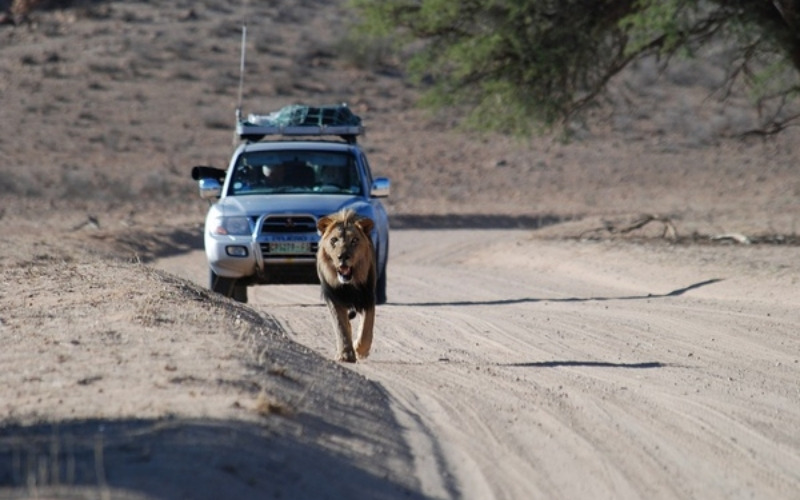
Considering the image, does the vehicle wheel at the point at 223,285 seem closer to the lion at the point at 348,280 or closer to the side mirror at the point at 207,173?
the side mirror at the point at 207,173

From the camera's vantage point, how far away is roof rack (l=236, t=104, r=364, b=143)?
16359mm

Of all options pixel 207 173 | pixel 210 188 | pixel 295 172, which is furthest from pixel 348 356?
pixel 207 173

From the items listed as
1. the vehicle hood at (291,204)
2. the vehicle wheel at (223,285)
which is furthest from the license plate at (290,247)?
the vehicle wheel at (223,285)

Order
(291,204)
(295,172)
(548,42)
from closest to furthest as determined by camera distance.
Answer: (291,204), (295,172), (548,42)

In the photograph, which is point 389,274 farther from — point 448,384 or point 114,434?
point 114,434

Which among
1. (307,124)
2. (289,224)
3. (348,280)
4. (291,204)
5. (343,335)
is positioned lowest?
(343,335)

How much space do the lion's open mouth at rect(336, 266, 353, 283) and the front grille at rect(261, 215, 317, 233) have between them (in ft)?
14.0

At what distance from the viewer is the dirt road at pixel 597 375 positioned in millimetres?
7090

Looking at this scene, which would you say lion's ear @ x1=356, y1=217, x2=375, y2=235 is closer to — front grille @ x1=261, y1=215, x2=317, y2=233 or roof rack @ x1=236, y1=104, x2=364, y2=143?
front grille @ x1=261, y1=215, x2=317, y2=233

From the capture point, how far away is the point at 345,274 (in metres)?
10.8

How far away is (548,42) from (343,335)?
1290 centimetres

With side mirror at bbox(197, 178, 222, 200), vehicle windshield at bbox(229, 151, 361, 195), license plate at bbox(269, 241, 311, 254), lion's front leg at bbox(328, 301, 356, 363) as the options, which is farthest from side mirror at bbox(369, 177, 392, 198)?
lion's front leg at bbox(328, 301, 356, 363)

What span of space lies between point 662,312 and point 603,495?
25.8 feet

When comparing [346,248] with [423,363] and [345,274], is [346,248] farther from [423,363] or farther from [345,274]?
[423,363]
